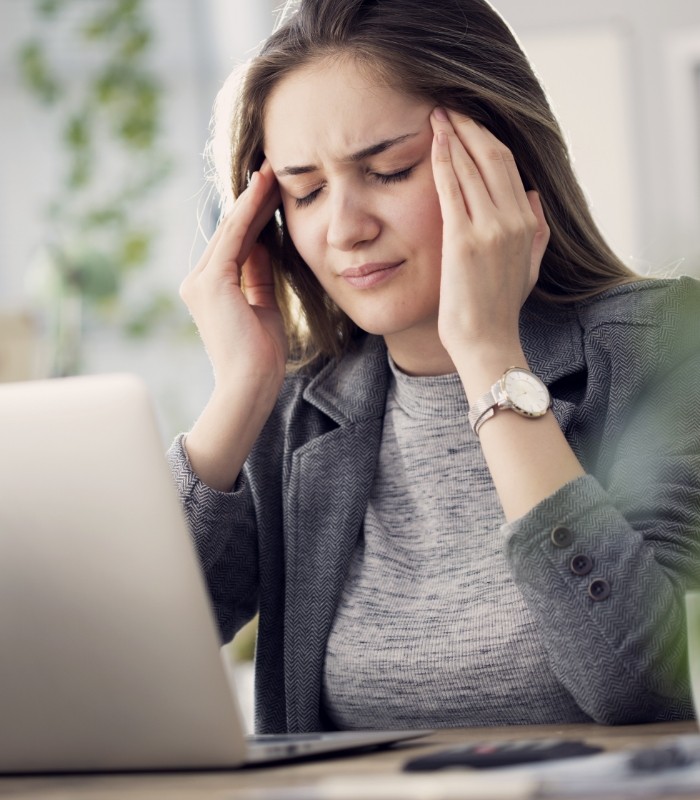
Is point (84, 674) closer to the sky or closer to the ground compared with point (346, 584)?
A: closer to the sky

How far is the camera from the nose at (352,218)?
1.34m

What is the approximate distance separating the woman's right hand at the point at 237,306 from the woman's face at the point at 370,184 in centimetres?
13

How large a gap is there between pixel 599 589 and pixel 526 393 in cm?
21

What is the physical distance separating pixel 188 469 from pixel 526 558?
0.51 metres

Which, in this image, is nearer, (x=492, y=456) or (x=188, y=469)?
(x=492, y=456)

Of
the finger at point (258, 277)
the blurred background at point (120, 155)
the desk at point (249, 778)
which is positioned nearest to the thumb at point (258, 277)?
the finger at point (258, 277)

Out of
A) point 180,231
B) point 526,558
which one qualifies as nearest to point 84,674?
point 526,558

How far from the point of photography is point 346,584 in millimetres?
1393

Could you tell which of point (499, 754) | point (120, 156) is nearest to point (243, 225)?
point (499, 754)

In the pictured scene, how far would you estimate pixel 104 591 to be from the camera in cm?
80

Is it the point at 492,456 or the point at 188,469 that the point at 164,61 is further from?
the point at 492,456

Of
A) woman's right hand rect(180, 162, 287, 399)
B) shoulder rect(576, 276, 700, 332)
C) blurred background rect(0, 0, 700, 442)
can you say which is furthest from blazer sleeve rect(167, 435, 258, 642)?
blurred background rect(0, 0, 700, 442)

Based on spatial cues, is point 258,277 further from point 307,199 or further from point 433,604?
point 433,604

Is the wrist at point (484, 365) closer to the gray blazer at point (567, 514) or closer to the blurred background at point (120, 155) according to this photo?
the gray blazer at point (567, 514)
